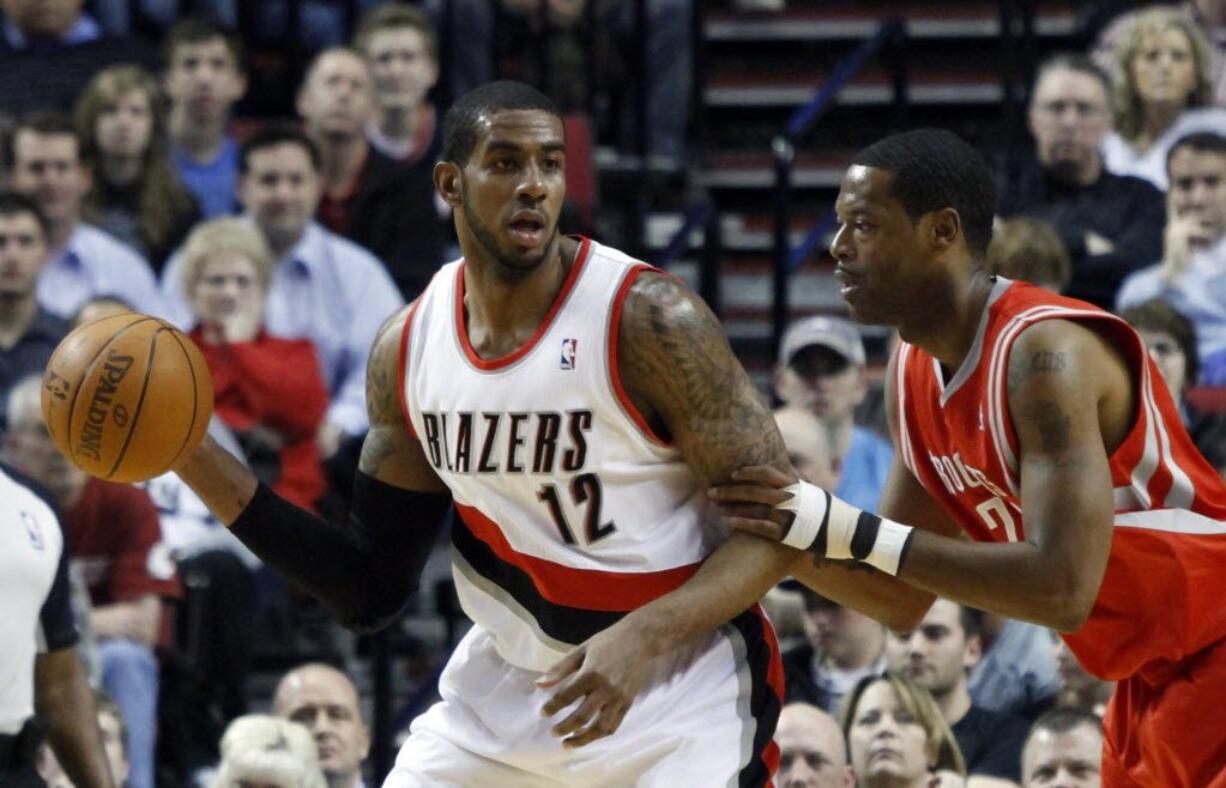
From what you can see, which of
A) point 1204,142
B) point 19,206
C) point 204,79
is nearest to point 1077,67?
point 1204,142

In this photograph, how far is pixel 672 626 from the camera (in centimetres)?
449

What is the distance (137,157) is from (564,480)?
14.9ft

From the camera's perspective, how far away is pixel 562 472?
15.3 ft

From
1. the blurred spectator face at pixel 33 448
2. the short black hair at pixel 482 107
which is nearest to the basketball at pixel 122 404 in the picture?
the short black hair at pixel 482 107

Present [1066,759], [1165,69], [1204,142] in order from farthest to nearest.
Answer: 1. [1165,69]
2. [1204,142]
3. [1066,759]

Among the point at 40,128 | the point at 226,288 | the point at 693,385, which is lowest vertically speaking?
the point at 226,288

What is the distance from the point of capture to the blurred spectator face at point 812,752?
21.7 feet

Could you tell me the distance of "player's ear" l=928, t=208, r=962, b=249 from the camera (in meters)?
4.72

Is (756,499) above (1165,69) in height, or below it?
below

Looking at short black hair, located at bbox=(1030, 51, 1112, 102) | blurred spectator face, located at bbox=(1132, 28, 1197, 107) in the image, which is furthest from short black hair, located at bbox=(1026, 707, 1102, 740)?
blurred spectator face, located at bbox=(1132, 28, 1197, 107)

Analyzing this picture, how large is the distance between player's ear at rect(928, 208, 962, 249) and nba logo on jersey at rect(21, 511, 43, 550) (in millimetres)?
2432

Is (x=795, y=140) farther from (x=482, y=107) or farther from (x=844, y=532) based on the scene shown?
(x=844, y=532)

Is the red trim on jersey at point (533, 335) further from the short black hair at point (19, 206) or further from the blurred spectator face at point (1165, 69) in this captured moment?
the blurred spectator face at point (1165, 69)

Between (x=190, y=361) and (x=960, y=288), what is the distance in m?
1.60
